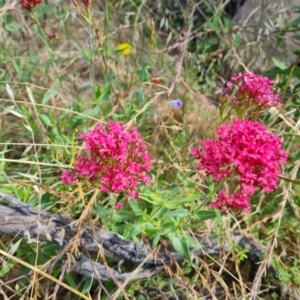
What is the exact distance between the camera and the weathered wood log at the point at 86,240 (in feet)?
6.23

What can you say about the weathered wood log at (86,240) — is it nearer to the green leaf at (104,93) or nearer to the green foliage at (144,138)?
the green foliage at (144,138)

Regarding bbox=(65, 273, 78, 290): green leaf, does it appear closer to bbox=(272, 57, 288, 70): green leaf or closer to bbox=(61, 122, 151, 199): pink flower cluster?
bbox=(61, 122, 151, 199): pink flower cluster

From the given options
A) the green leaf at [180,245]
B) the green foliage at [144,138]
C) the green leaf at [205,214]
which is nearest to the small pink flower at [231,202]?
the green foliage at [144,138]

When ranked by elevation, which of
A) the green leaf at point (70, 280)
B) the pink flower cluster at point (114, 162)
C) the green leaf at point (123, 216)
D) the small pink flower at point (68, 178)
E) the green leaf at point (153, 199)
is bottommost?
the green leaf at point (70, 280)

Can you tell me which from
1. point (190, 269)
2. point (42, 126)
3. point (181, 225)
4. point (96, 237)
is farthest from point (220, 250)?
point (42, 126)

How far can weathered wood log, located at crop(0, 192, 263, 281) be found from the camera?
1.90 metres

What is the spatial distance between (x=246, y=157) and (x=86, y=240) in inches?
31.5

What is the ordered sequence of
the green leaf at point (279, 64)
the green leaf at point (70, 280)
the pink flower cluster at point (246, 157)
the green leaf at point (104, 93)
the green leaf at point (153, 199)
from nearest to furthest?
the pink flower cluster at point (246, 157)
the green leaf at point (153, 199)
the green leaf at point (70, 280)
the green leaf at point (104, 93)
the green leaf at point (279, 64)

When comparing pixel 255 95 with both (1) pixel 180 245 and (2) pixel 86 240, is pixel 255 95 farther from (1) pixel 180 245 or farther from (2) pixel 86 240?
(2) pixel 86 240

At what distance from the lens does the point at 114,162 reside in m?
1.60

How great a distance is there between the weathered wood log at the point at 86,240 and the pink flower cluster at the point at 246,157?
19.3 inches

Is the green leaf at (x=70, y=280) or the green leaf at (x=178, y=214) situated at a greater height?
the green leaf at (x=178, y=214)

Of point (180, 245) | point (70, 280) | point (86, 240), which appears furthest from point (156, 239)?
point (70, 280)

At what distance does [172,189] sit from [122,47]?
105 cm
